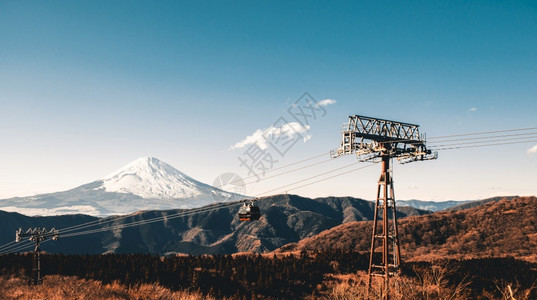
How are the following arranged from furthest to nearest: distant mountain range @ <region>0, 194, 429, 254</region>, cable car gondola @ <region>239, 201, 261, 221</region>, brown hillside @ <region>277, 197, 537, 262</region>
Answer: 1. distant mountain range @ <region>0, 194, 429, 254</region>
2. brown hillside @ <region>277, 197, 537, 262</region>
3. cable car gondola @ <region>239, 201, 261, 221</region>

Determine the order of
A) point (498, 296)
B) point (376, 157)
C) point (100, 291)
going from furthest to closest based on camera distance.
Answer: point (498, 296) < point (376, 157) < point (100, 291)

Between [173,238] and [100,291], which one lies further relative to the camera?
[173,238]

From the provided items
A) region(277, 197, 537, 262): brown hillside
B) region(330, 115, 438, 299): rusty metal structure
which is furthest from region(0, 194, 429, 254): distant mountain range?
region(330, 115, 438, 299): rusty metal structure

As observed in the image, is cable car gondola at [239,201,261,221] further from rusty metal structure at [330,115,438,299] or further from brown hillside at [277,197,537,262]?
brown hillside at [277,197,537,262]

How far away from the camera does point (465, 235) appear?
78.5 metres

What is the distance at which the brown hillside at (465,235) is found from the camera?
225 feet

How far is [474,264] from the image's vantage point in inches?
1961

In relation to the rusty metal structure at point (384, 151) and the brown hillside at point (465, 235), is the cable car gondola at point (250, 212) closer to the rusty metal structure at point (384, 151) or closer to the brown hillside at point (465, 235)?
the rusty metal structure at point (384, 151)

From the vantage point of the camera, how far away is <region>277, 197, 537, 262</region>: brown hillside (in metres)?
68.6

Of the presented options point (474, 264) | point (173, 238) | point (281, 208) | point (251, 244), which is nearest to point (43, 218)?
point (173, 238)

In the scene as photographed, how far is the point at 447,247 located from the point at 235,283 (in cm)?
5465

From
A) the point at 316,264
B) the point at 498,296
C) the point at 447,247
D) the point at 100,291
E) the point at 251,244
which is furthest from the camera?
the point at 251,244

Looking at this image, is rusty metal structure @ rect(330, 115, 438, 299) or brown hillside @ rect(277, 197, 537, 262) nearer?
rusty metal structure @ rect(330, 115, 438, 299)

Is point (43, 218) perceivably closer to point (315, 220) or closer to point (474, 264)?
point (315, 220)
